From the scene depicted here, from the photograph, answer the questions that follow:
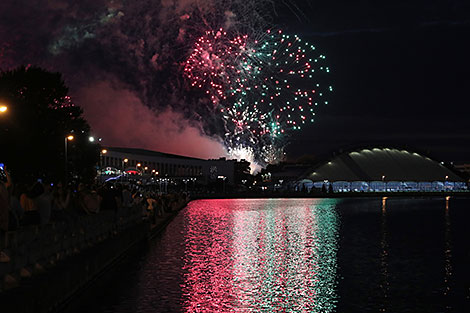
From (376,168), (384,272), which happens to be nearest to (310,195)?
(376,168)

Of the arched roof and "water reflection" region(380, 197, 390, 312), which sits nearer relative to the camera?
"water reflection" region(380, 197, 390, 312)

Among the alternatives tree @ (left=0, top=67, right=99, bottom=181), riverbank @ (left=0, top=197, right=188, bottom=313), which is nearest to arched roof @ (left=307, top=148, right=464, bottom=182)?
tree @ (left=0, top=67, right=99, bottom=181)

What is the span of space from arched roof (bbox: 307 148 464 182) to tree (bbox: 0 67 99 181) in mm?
112441

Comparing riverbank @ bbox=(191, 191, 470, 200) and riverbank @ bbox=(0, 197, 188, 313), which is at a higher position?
riverbank @ bbox=(191, 191, 470, 200)

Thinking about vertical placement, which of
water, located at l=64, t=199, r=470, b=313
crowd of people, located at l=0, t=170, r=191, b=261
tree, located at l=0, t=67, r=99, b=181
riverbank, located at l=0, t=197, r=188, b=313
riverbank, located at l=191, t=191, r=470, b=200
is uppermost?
tree, located at l=0, t=67, r=99, b=181

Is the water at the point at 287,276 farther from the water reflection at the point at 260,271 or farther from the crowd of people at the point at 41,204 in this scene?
the crowd of people at the point at 41,204

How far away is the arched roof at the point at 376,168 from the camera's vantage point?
187500 mm

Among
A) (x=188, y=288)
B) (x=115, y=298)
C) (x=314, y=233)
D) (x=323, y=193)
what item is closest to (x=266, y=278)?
(x=188, y=288)

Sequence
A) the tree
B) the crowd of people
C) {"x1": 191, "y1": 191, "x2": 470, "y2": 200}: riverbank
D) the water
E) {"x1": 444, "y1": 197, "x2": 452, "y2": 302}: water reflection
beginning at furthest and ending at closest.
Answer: {"x1": 191, "y1": 191, "x2": 470, "y2": 200}: riverbank → the tree → {"x1": 444, "y1": 197, "x2": 452, "y2": 302}: water reflection → the water → the crowd of people

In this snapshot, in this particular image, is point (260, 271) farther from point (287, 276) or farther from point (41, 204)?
point (41, 204)

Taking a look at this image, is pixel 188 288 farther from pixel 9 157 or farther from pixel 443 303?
pixel 9 157

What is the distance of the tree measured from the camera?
7088 centimetres

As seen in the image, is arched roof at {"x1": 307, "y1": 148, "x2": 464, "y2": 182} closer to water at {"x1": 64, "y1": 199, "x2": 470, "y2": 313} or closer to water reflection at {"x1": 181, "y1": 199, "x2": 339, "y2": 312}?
water reflection at {"x1": 181, "y1": 199, "x2": 339, "y2": 312}

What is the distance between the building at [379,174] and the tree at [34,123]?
110m
